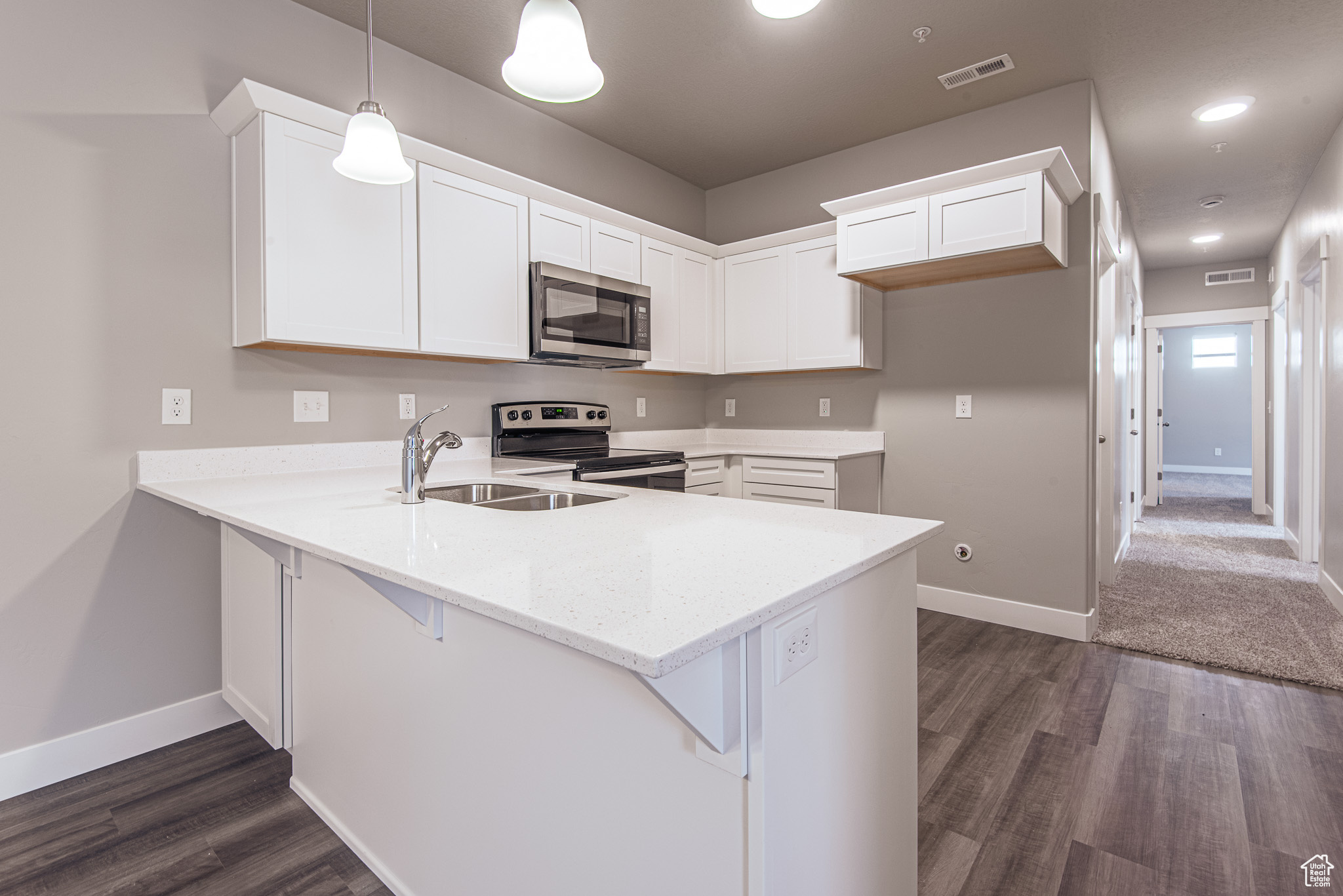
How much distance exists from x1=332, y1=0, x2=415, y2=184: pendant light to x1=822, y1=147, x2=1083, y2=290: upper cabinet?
2.21 metres

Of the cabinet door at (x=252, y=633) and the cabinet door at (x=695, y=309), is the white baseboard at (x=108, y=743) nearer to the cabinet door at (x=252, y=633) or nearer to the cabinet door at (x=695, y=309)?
the cabinet door at (x=252, y=633)

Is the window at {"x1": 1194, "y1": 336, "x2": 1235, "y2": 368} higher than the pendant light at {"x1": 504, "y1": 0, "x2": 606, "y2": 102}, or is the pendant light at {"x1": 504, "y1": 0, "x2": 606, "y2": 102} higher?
the window at {"x1": 1194, "y1": 336, "x2": 1235, "y2": 368}

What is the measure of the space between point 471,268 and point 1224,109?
13.0ft

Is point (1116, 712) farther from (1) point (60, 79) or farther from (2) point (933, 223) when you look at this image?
(1) point (60, 79)

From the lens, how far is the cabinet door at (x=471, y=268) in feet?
8.23

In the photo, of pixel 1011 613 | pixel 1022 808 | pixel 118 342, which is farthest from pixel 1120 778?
pixel 118 342

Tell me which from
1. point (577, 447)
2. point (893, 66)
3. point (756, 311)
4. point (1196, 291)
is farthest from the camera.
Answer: point (1196, 291)

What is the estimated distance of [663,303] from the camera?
369cm

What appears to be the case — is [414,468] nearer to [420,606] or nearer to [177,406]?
[420,606]

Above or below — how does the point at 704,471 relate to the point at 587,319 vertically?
below

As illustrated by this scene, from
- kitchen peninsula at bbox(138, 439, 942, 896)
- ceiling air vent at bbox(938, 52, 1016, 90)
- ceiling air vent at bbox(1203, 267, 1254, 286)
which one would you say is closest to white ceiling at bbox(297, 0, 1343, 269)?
ceiling air vent at bbox(938, 52, 1016, 90)

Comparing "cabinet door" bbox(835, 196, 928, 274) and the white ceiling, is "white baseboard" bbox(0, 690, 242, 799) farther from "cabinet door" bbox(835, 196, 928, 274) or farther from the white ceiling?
"cabinet door" bbox(835, 196, 928, 274)

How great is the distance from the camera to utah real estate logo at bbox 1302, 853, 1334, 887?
1484 mm

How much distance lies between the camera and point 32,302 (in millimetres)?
1892
